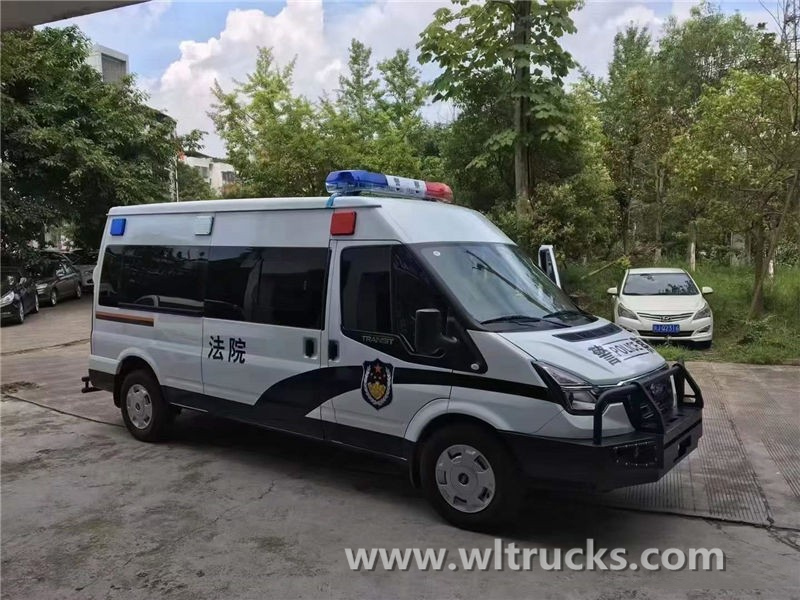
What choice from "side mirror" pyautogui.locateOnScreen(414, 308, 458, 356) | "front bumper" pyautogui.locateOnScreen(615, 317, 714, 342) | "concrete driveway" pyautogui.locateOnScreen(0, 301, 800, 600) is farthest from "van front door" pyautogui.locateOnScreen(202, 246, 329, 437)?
"front bumper" pyautogui.locateOnScreen(615, 317, 714, 342)

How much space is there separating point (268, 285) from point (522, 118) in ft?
33.0

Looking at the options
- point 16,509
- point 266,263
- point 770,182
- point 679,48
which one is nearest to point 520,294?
point 266,263

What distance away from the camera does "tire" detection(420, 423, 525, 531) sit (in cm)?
399

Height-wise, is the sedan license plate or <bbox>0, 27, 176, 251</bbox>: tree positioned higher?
<bbox>0, 27, 176, 251</bbox>: tree

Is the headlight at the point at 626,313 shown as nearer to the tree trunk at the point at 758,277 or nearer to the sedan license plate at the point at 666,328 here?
the sedan license plate at the point at 666,328

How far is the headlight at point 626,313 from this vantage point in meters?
11.0

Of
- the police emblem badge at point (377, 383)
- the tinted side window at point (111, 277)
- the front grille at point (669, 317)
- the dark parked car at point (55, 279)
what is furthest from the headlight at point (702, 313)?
the dark parked car at point (55, 279)

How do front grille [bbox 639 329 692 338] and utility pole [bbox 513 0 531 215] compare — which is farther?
utility pole [bbox 513 0 531 215]

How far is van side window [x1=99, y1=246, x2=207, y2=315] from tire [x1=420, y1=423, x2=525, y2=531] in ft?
8.67

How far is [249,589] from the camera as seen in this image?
3.55 metres

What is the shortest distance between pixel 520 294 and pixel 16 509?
3.97 meters

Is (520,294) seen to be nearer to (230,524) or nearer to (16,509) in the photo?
(230,524)

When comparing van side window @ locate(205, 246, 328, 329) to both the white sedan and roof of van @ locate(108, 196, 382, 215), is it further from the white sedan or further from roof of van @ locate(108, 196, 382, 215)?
the white sedan

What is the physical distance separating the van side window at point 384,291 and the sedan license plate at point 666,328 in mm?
7665
